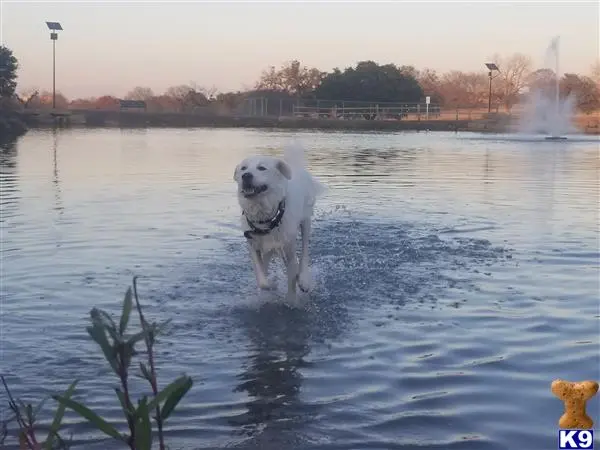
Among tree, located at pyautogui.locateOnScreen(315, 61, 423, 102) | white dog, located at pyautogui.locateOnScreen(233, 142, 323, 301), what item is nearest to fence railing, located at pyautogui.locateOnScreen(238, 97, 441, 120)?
tree, located at pyautogui.locateOnScreen(315, 61, 423, 102)

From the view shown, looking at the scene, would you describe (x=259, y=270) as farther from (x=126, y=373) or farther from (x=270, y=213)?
(x=126, y=373)

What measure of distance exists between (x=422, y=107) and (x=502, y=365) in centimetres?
7254

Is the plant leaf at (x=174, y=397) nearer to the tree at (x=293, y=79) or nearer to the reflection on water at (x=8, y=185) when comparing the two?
the reflection on water at (x=8, y=185)

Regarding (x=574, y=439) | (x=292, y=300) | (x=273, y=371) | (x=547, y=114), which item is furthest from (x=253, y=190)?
(x=547, y=114)

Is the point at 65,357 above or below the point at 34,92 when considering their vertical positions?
below

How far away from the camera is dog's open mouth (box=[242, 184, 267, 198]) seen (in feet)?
21.3

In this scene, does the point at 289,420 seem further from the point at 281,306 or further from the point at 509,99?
the point at 509,99

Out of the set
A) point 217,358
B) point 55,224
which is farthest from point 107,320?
point 55,224

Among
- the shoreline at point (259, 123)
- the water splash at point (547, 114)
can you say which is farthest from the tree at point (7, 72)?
the water splash at point (547, 114)

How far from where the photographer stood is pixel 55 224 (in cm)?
1149

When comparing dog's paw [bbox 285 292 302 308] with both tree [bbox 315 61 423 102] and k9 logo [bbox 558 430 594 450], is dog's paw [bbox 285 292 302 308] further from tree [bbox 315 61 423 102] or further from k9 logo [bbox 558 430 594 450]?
tree [bbox 315 61 423 102]

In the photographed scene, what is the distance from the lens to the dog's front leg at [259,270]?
22.4 ft

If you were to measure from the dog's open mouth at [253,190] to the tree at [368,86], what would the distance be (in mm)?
71648

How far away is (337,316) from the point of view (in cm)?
661
